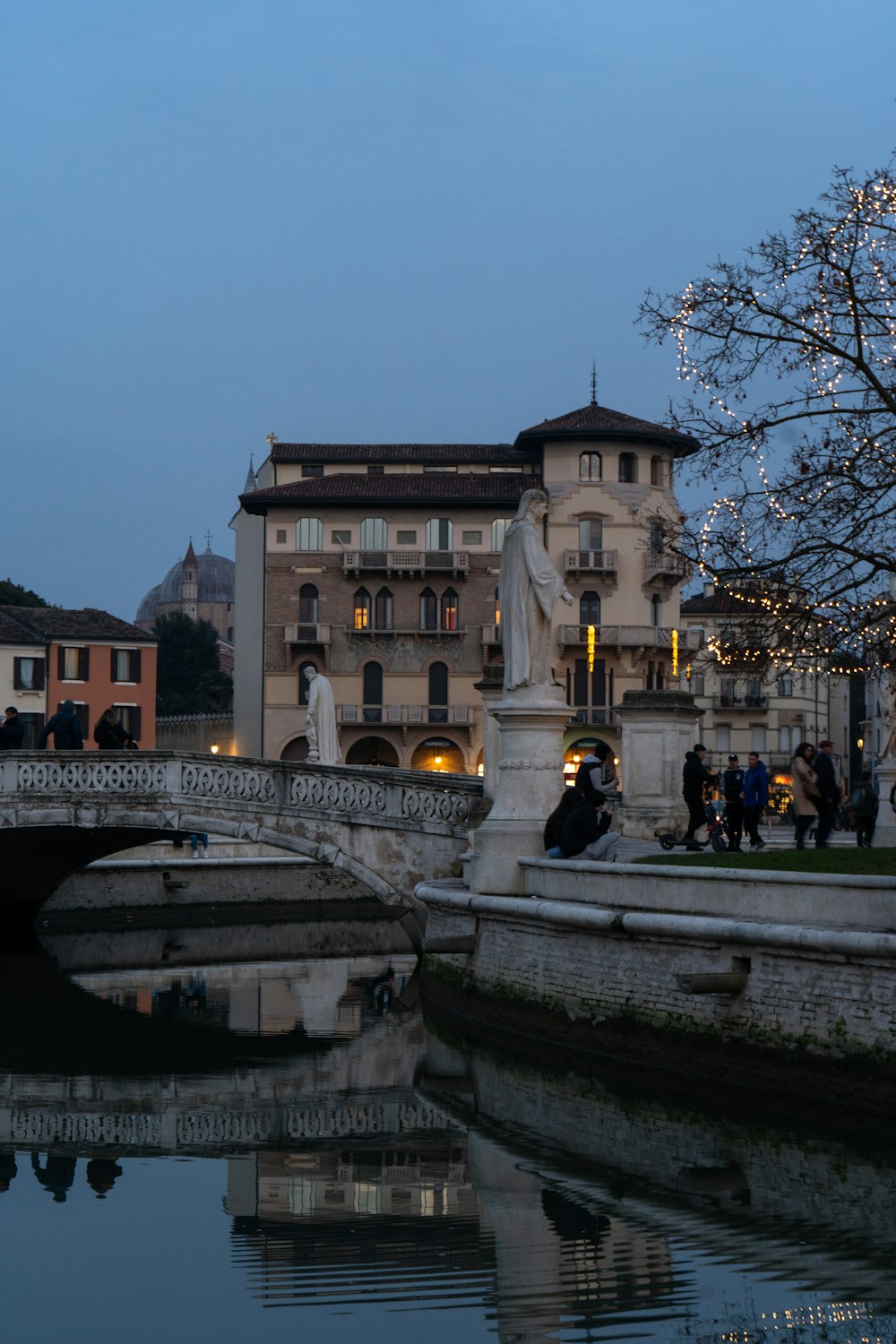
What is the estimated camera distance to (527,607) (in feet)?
58.9

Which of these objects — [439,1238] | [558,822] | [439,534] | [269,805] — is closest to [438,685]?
[439,534]

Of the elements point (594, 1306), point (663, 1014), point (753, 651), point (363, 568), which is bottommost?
point (594, 1306)

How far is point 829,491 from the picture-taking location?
16.3 meters

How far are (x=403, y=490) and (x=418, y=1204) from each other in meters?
53.1

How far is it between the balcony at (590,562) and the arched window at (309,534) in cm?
893

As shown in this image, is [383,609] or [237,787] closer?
[237,787]

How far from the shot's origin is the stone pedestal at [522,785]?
17828 mm

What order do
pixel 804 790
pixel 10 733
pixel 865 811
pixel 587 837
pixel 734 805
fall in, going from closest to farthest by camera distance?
pixel 587 837 → pixel 804 790 → pixel 734 805 → pixel 865 811 → pixel 10 733

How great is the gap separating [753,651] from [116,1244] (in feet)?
29.0

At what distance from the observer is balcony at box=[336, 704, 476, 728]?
62.4 meters

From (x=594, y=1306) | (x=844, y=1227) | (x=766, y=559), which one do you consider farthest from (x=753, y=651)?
(x=594, y=1306)

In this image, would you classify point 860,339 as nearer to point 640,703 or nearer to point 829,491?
point 829,491

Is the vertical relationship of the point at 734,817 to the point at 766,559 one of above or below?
below

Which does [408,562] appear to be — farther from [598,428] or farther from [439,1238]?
[439,1238]
